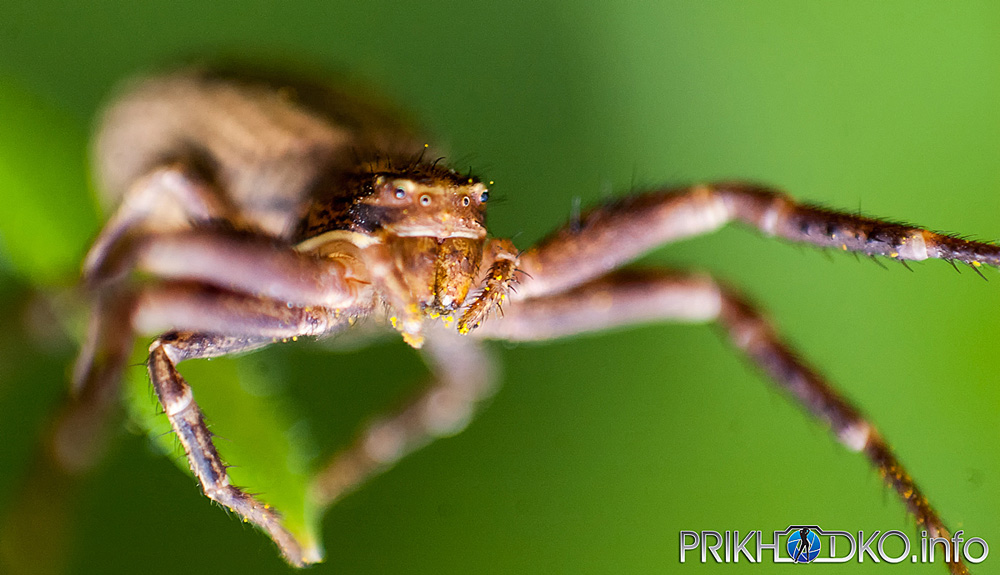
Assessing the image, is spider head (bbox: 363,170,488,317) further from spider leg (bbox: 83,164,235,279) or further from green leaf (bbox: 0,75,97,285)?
green leaf (bbox: 0,75,97,285)

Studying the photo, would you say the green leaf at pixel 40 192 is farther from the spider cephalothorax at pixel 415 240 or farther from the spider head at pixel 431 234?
the spider head at pixel 431 234

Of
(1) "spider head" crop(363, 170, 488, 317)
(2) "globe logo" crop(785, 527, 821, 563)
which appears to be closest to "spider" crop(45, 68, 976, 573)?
(1) "spider head" crop(363, 170, 488, 317)

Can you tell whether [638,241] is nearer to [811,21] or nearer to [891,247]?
[891,247]

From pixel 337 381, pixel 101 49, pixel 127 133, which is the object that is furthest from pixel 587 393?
pixel 101 49

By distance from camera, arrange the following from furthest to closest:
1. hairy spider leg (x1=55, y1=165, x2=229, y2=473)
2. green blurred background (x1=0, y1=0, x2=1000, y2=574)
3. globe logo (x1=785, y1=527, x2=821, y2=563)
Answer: green blurred background (x1=0, y1=0, x2=1000, y2=574) < globe logo (x1=785, y1=527, x2=821, y2=563) < hairy spider leg (x1=55, y1=165, x2=229, y2=473)

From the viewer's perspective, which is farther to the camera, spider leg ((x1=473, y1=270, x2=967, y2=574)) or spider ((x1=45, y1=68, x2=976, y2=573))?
spider leg ((x1=473, y1=270, x2=967, y2=574))

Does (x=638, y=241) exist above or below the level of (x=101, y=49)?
below

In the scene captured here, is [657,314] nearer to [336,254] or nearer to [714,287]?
[714,287]
